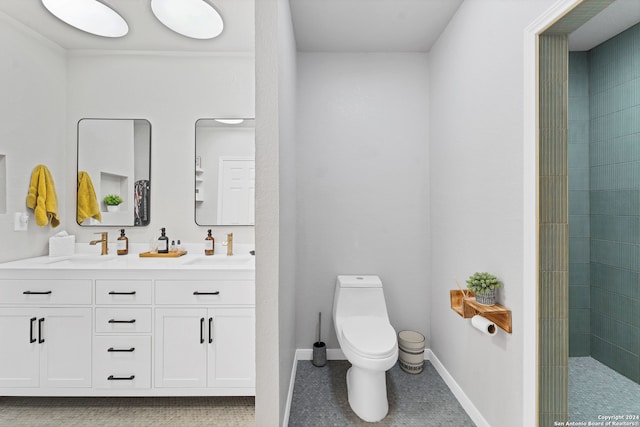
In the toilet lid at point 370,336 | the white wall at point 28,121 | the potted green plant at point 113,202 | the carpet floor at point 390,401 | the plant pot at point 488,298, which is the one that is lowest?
the carpet floor at point 390,401

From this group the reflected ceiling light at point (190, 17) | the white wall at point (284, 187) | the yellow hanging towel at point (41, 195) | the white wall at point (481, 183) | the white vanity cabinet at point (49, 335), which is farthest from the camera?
the yellow hanging towel at point (41, 195)

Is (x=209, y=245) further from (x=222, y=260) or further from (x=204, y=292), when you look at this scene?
(x=204, y=292)

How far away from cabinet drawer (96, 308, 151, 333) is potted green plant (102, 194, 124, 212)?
954mm

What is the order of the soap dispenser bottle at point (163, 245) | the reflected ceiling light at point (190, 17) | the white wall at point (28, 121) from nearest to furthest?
the reflected ceiling light at point (190, 17)
the white wall at point (28, 121)
the soap dispenser bottle at point (163, 245)

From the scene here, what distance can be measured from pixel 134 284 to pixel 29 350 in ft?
2.46

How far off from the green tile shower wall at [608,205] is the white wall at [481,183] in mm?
1004

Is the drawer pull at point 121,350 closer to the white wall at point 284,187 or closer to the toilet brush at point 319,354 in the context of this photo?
the white wall at point 284,187

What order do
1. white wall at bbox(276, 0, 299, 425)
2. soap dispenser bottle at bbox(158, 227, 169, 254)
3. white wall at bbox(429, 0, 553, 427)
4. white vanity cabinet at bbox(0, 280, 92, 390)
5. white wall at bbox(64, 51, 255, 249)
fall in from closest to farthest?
white wall at bbox(429, 0, 553, 427) → white wall at bbox(276, 0, 299, 425) → white vanity cabinet at bbox(0, 280, 92, 390) → soap dispenser bottle at bbox(158, 227, 169, 254) → white wall at bbox(64, 51, 255, 249)

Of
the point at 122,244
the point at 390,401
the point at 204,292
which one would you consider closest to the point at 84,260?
the point at 122,244

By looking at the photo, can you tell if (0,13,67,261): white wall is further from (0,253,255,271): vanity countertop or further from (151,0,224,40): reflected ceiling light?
(151,0,224,40): reflected ceiling light

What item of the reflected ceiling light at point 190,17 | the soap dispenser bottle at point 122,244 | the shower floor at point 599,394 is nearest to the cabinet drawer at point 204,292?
the soap dispenser bottle at point 122,244

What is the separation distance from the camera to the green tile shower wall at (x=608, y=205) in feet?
6.89

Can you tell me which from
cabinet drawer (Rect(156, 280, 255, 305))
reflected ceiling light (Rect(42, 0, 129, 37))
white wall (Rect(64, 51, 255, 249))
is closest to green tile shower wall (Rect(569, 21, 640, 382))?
cabinet drawer (Rect(156, 280, 255, 305))

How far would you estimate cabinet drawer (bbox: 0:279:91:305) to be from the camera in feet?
6.31
